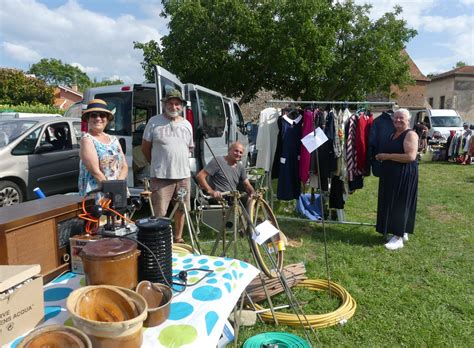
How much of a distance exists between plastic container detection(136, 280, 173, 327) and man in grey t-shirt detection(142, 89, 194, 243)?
8.01 ft

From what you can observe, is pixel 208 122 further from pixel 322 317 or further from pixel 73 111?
pixel 73 111

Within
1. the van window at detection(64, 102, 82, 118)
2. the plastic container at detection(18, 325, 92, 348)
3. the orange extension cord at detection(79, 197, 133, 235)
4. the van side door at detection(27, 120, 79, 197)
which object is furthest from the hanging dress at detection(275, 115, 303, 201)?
the van window at detection(64, 102, 82, 118)

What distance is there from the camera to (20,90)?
113 ft

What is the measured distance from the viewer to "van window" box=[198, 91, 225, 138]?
19.2ft

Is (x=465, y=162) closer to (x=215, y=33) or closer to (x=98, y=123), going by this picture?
(x=215, y=33)

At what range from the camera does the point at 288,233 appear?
536cm

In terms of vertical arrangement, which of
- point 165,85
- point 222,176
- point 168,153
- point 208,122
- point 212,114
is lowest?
point 222,176

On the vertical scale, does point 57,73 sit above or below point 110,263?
above

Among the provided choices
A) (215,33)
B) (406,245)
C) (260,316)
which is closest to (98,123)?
(260,316)

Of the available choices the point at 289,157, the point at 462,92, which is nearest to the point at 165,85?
the point at 289,157

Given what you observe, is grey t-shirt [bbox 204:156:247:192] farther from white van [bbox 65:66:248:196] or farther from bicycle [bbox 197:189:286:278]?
bicycle [bbox 197:189:286:278]

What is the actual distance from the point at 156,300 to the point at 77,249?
52 cm

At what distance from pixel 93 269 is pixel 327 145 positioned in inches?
171

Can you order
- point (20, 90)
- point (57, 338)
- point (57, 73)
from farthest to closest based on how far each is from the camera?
point (57, 73) < point (20, 90) < point (57, 338)
